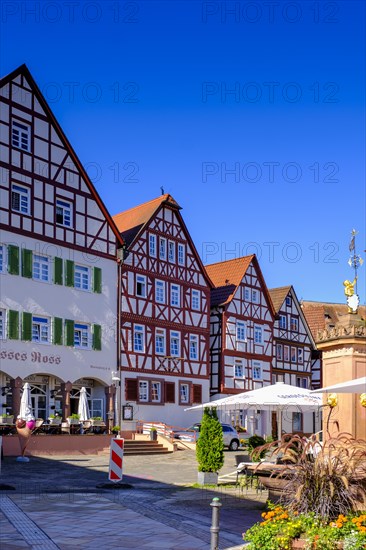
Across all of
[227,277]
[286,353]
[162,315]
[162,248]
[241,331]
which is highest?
[162,248]

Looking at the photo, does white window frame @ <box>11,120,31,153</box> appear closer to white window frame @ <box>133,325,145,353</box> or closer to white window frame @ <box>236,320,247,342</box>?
white window frame @ <box>133,325,145,353</box>

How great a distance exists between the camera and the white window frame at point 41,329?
34344mm

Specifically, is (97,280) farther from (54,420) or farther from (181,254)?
(181,254)

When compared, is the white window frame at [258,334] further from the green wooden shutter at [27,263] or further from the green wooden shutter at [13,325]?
the green wooden shutter at [13,325]

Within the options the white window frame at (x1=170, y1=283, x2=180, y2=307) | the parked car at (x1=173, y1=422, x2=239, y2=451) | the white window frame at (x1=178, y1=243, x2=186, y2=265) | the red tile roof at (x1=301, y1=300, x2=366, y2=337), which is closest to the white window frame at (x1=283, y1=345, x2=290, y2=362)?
the red tile roof at (x1=301, y1=300, x2=366, y2=337)

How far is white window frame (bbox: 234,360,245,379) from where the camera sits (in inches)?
1885

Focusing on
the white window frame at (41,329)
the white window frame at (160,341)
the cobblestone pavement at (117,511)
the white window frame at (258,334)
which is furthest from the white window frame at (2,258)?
the white window frame at (258,334)

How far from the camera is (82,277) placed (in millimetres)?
37250

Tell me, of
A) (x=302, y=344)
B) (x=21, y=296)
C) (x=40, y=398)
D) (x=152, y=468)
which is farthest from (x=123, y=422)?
(x=302, y=344)

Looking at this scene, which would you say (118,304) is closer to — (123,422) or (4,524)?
(123,422)

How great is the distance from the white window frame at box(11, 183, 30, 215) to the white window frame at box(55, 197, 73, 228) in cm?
183

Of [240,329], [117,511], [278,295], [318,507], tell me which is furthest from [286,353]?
[318,507]

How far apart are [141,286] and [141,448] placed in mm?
10080

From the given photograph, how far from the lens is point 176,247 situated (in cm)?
4425
